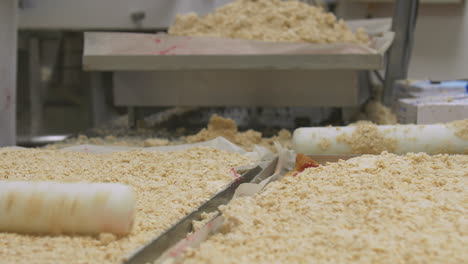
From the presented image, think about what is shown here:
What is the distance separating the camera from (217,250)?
98cm

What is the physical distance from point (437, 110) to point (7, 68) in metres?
1.98

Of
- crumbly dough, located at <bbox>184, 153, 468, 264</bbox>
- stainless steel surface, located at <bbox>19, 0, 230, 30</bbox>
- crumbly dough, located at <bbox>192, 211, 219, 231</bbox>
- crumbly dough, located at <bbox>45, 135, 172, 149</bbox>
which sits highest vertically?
stainless steel surface, located at <bbox>19, 0, 230, 30</bbox>

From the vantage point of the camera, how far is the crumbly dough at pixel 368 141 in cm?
185

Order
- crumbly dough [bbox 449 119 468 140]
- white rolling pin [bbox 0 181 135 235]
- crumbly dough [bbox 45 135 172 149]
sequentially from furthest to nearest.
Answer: crumbly dough [bbox 45 135 172 149] < crumbly dough [bbox 449 119 468 140] < white rolling pin [bbox 0 181 135 235]

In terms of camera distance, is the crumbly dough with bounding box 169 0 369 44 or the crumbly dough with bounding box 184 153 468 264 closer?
the crumbly dough with bounding box 184 153 468 264

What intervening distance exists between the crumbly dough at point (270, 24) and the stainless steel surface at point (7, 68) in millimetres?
883

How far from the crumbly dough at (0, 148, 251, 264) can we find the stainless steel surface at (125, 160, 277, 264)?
0.08 feet

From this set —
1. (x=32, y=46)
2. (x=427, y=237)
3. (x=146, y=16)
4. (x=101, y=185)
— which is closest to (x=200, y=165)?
(x=101, y=185)

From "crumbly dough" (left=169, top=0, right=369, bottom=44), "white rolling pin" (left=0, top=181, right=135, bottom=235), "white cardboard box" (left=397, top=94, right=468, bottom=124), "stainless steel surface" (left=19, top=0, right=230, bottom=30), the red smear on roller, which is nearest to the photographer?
"white rolling pin" (left=0, top=181, right=135, bottom=235)

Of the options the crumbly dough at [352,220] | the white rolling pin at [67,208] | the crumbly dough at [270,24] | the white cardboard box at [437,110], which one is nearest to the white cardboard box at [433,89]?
the white cardboard box at [437,110]

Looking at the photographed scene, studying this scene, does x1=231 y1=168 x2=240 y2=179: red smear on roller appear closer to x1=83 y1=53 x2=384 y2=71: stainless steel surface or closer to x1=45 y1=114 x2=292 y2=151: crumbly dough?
x1=45 y1=114 x2=292 y2=151: crumbly dough

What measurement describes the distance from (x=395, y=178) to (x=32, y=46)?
3.51 meters

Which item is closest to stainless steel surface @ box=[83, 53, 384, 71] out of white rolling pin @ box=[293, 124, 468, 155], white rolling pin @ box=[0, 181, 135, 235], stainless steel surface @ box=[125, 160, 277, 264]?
white rolling pin @ box=[293, 124, 468, 155]

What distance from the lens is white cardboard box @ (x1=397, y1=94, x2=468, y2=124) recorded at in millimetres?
2156
